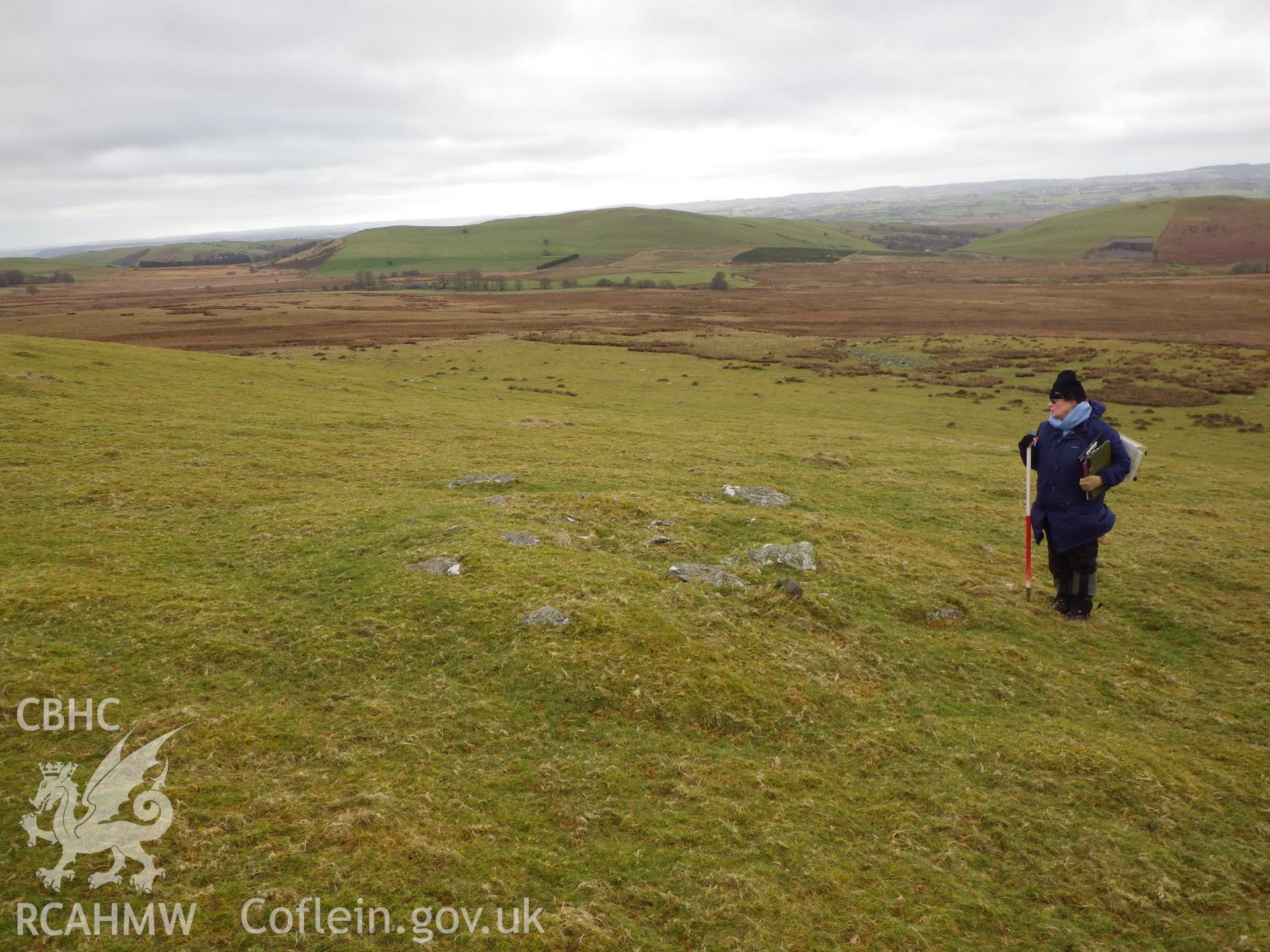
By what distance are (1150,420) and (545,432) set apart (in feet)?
110

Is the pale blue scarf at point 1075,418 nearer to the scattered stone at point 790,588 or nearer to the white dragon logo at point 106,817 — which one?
the scattered stone at point 790,588

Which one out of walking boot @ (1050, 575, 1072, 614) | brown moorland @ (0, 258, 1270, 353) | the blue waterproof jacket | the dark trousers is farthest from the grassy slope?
brown moorland @ (0, 258, 1270, 353)

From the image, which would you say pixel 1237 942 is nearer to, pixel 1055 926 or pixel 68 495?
pixel 1055 926

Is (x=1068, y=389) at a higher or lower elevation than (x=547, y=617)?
higher

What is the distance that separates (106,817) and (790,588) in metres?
9.71

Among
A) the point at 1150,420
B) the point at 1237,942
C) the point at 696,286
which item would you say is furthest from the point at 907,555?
the point at 696,286

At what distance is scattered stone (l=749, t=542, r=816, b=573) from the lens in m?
13.9

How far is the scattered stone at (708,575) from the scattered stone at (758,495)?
5431mm

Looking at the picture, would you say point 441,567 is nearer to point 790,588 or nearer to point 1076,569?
point 790,588

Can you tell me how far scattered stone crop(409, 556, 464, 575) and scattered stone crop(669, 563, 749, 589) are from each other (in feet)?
12.6

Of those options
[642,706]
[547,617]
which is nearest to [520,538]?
[547,617]

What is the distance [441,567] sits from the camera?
41.8 feet

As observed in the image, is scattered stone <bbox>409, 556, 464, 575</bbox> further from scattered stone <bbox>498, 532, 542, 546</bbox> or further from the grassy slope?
scattered stone <bbox>498, 532, 542, 546</bbox>

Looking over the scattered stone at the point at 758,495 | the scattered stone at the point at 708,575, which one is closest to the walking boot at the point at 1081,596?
the scattered stone at the point at 708,575
